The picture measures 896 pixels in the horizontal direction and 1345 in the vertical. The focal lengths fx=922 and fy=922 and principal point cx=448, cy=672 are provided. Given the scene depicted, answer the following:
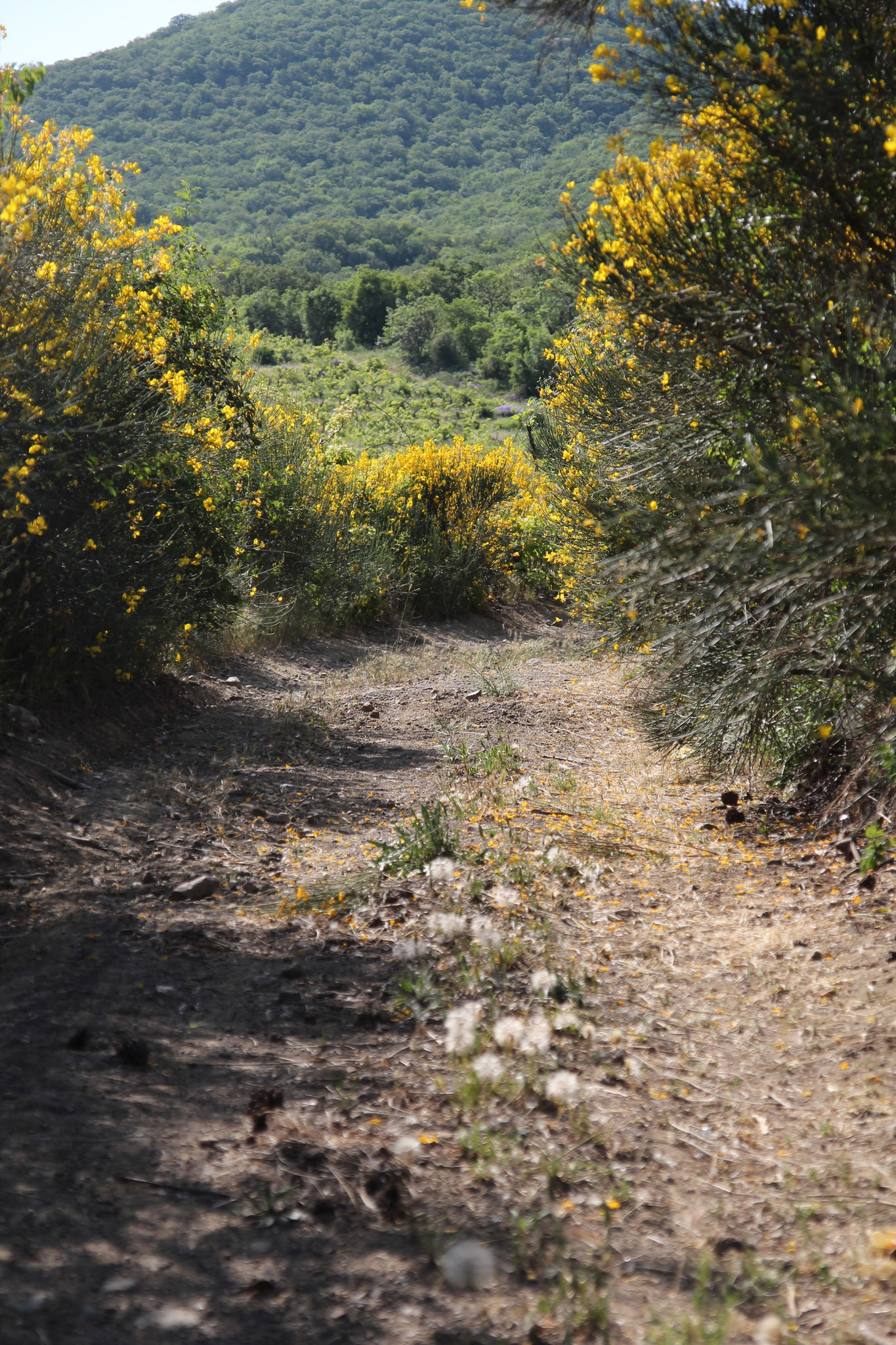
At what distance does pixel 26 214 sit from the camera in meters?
4.46

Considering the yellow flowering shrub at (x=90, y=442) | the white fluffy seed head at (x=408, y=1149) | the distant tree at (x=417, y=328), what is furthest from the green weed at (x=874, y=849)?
the distant tree at (x=417, y=328)

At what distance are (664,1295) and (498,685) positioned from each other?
6261mm

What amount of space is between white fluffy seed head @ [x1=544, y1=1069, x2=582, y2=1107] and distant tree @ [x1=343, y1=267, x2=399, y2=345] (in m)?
48.5

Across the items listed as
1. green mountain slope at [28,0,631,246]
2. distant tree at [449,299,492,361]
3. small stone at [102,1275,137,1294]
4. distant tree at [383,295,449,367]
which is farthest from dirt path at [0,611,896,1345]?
green mountain slope at [28,0,631,246]

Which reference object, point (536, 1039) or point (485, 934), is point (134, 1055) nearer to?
point (536, 1039)

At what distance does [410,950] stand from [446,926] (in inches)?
6.1

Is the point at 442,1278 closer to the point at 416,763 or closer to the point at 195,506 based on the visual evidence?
the point at 416,763

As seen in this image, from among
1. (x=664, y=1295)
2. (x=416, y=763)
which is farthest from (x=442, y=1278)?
(x=416, y=763)

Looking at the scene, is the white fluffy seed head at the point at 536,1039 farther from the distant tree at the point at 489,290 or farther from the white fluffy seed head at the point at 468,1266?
the distant tree at the point at 489,290

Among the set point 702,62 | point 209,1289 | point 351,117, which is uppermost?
point 351,117

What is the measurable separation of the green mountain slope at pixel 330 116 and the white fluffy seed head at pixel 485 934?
264ft

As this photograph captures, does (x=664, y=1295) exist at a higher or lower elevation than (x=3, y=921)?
lower

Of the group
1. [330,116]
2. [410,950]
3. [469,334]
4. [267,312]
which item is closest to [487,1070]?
[410,950]

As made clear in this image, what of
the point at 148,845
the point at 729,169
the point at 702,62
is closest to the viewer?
the point at 702,62
